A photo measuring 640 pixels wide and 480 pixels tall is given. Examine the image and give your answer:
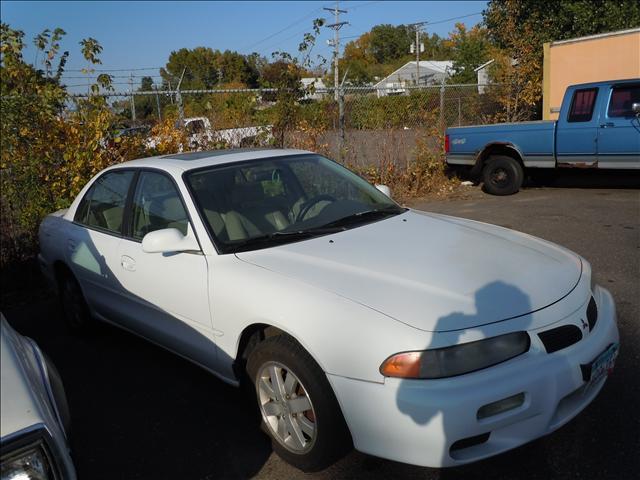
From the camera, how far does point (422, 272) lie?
277cm

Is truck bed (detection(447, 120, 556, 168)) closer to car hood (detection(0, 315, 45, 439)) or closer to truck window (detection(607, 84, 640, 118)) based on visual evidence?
truck window (detection(607, 84, 640, 118))

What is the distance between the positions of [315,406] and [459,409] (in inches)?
26.0

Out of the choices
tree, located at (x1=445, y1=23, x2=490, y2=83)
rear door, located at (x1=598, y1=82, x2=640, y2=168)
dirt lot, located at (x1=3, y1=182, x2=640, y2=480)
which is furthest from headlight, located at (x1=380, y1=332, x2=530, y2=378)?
tree, located at (x1=445, y1=23, x2=490, y2=83)

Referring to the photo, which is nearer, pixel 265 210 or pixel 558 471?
pixel 558 471

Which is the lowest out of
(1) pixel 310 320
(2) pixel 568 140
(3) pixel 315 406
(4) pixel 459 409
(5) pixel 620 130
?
(3) pixel 315 406

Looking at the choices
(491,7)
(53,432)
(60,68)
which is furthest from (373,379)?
(491,7)

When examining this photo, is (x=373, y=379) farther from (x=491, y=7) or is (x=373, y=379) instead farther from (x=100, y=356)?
(x=491, y=7)

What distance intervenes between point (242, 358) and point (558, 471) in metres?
1.66

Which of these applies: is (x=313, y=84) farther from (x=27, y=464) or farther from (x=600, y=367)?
(x=27, y=464)

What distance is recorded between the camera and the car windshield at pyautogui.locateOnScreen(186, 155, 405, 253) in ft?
11.1

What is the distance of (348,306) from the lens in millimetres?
2521

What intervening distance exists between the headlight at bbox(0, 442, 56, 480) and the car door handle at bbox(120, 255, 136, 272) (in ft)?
7.04

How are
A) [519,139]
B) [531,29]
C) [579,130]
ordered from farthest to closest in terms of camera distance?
[531,29] → [519,139] → [579,130]

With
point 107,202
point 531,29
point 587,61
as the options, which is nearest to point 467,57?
point 531,29
